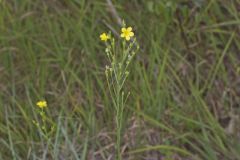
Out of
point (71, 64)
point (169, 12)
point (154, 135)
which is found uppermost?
point (169, 12)

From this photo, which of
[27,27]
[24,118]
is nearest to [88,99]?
[24,118]

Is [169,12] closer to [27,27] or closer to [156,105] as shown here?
[156,105]

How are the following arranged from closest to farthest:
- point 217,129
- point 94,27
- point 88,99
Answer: point 217,129
point 88,99
point 94,27

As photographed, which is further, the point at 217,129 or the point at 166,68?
the point at 166,68

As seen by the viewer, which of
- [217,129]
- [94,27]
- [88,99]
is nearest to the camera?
[217,129]

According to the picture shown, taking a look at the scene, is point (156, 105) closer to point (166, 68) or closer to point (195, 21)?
point (166, 68)

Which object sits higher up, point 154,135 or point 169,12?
point 169,12

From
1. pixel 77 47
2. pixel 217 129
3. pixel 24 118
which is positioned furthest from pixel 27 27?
pixel 217 129
